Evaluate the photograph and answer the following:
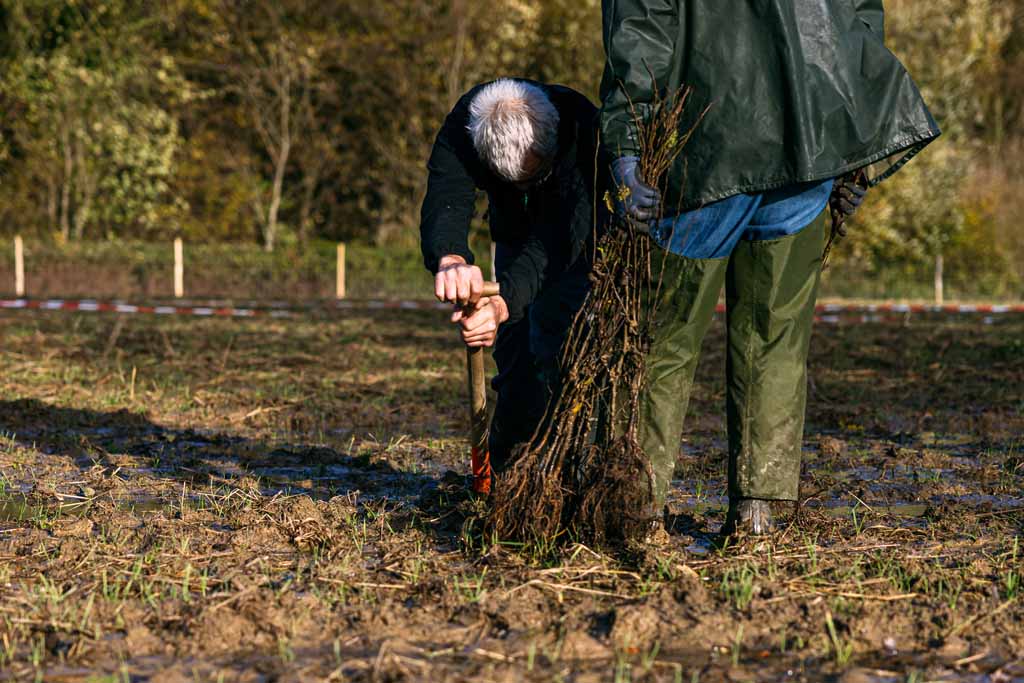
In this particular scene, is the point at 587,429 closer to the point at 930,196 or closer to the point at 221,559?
the point at 221,559

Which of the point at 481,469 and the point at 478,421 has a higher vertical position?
the point at 478,421

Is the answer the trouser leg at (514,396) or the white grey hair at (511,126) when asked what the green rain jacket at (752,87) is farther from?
the trouser leg at (514,396)

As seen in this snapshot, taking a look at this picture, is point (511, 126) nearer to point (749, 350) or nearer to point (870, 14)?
point (749, 350)

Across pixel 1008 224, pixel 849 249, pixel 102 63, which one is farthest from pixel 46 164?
pixel 1008 224

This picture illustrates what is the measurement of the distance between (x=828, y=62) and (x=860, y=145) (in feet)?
0.88

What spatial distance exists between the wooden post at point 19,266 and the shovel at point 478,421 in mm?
25044

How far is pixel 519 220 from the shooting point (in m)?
4.96

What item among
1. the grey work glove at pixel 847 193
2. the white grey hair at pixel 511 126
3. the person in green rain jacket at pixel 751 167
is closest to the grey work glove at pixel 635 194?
the person in green rain jacket at pixel 751 167

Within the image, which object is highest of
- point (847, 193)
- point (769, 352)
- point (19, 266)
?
point (847, 193)

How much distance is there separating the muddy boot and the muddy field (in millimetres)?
82

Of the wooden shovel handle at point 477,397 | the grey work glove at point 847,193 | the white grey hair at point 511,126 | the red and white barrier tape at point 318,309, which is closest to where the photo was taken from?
the grey work glove at point 847,193

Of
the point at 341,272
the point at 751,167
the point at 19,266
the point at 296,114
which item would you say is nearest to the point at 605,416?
the point at 751,167

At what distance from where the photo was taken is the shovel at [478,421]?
479cm

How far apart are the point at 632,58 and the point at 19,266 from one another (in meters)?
26.3
